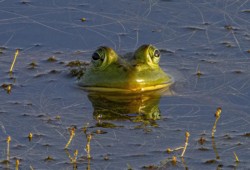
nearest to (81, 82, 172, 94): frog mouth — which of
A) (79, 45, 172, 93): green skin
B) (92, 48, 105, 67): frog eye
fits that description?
(79, 45, 172, 93): green skin

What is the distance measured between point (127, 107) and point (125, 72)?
37cm

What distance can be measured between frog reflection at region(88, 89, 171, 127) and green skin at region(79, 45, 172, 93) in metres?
0.09

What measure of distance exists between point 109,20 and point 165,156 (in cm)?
431

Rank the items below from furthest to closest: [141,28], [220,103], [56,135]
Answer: [141,28] → [220,103] → [56,135]

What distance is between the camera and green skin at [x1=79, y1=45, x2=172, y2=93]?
9.04 meters

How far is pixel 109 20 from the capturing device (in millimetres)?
11445

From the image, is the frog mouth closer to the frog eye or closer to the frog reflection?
the frog reflection

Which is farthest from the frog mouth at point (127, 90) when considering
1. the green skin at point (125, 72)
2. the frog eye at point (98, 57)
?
the frog eye at point (98, 57)

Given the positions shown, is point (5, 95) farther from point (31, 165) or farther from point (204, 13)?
point (204, 13)

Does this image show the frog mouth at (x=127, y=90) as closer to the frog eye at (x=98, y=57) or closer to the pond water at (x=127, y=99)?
the pond water at (x=127, y=99)

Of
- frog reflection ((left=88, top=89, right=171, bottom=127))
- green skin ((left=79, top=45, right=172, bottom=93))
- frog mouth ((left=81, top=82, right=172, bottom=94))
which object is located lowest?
frog reflection ((left=88, top=89, right=171, bottom=127))

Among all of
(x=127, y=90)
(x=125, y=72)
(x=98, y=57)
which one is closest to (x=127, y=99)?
(x=127, y=90)

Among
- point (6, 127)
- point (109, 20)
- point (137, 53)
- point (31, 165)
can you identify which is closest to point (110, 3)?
point (109, 20)

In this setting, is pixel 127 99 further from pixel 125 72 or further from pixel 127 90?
pixel 125 72
